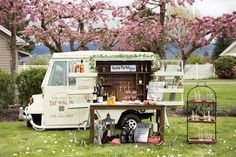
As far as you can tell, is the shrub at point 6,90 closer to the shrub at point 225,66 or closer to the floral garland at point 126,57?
the floral garland at point 126,57

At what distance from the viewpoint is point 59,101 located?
34.4ft

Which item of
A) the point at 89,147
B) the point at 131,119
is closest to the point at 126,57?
the point at 131,119

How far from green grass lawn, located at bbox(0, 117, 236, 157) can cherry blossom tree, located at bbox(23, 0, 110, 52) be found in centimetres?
555

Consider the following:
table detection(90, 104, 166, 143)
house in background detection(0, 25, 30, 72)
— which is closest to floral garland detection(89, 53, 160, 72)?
table detection(90, 104, 166, 143)

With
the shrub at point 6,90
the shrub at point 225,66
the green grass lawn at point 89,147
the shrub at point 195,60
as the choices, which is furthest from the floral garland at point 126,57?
the shrub at point 195,60

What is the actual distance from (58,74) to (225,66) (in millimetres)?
27477

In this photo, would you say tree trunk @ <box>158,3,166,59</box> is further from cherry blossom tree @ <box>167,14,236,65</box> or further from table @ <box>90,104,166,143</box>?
table @ <box>90,104,166,143</box>

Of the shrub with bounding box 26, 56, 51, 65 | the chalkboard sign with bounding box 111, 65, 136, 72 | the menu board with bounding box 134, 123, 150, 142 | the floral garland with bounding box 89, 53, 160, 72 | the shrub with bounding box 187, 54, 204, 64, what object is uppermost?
the shrub with bounding box 187, 54, 204, 64

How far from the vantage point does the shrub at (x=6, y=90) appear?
12336mm

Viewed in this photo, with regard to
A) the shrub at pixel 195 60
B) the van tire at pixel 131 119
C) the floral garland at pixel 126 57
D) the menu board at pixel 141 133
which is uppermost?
the shrub at pixel 195 60

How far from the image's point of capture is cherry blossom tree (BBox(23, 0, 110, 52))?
14.9 meters

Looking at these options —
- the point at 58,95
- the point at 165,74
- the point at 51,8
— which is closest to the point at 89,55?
the point at 58,95

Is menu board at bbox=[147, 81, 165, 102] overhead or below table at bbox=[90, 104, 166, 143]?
overhead

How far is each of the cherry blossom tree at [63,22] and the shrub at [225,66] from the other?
2132 centimetres
